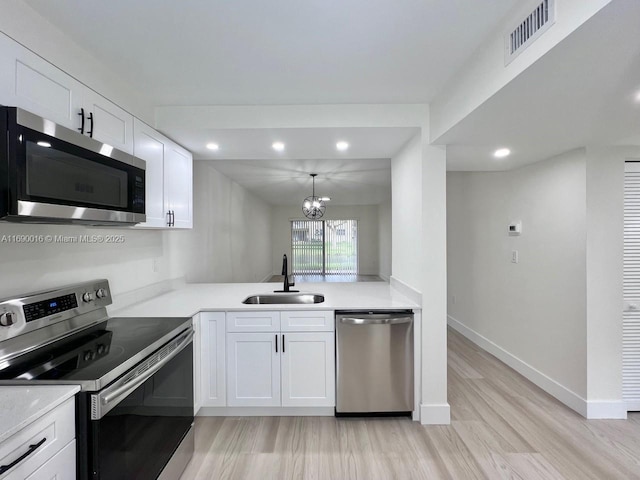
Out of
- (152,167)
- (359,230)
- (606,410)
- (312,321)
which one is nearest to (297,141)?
(152,167)

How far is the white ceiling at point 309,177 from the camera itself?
15.0 ft

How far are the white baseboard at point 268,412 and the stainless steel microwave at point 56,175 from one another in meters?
1.67

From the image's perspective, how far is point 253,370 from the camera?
2520mm

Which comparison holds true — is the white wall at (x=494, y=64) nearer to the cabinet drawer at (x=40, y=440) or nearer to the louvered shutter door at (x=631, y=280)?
the louvered shutter door at (x=631, y=280)

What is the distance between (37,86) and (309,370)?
2.33m

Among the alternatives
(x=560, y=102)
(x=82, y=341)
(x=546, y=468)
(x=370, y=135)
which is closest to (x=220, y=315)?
(x=82, y=341)

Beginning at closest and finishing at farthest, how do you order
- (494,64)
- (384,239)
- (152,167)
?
(494,64) < (152,167) < (384,239)

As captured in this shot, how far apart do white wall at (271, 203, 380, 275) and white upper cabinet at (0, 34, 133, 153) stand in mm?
8625

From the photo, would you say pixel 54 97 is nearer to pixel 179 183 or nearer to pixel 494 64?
pixel 179 183

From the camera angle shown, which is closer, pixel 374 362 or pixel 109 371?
pixel 109 371

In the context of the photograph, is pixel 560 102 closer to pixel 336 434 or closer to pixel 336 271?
pixel 336 434

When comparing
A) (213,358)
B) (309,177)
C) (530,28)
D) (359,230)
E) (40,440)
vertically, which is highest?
(309,177)

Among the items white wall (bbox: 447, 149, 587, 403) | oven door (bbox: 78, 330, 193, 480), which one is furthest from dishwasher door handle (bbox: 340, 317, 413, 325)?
white wall (bbox: 447, 149, 587, 403)

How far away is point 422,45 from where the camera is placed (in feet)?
5.69
